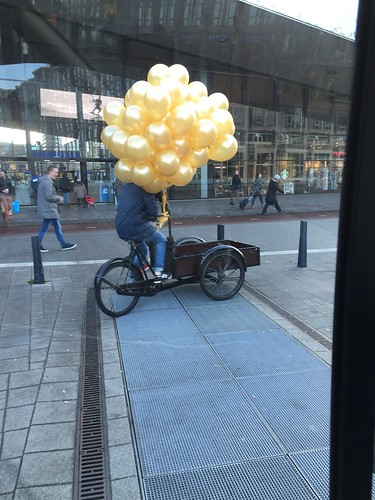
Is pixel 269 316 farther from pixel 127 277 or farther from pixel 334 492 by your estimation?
pixel 334 492

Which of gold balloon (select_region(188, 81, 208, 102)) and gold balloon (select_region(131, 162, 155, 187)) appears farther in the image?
gold balloon (select_region(188, 81, 208, 102))

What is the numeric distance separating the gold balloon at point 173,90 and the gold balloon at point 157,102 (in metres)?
0.11

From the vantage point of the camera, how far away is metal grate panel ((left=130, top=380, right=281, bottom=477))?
8.88 ft

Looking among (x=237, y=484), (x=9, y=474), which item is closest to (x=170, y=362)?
(x=237, y=484)

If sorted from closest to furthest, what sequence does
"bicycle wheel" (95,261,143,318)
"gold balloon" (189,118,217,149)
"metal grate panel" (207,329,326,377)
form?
"metal grate panel" (207,329,326,377) → "bicycle wheel" (95,261,143,318) → "gold balloon" (189,118,217,149)

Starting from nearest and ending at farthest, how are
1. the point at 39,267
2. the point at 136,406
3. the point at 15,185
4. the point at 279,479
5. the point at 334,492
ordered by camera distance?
the point at 334,492, the point at 279,479, the point at 136,406, the point at 39,267, the point at 15,185

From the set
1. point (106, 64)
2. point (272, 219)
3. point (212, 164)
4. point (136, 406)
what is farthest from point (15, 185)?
point (136, 406)

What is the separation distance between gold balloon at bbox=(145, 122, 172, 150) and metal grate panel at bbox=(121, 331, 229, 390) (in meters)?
2.40

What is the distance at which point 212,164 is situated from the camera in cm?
2586

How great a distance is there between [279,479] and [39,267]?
5.44 metres

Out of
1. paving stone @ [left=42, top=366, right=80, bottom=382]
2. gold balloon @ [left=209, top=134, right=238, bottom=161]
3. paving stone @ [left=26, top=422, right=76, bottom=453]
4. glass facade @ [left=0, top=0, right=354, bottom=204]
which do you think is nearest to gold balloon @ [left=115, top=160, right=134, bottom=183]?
gold balloon @ [left=209, top=134, right=238, bottom=161]

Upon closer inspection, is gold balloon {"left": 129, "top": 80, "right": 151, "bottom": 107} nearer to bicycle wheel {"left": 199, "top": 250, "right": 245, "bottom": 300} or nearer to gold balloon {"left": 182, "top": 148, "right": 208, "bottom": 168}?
gold balloon {"left": 182, "top": 148, "right": 208, "bottom": 168}

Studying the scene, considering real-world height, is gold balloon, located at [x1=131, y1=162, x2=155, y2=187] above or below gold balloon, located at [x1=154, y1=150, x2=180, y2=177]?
below

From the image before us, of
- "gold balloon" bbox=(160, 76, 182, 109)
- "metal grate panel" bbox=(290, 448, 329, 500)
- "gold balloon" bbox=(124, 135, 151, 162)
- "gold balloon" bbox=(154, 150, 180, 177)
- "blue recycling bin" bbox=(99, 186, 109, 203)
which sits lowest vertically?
"metal grate panel" bbox=(290, 448, 329, 500)
